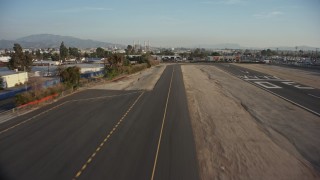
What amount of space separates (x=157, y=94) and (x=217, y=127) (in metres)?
20.4

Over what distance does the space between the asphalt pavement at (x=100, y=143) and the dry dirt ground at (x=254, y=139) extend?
1385mm

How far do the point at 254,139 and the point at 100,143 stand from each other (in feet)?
38.9

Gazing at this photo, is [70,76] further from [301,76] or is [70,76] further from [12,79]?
[301,76]

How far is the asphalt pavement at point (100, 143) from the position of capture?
17.3 metres

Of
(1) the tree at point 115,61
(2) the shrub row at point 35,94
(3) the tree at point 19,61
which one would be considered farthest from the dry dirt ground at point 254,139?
(3) the tree at point 19,61

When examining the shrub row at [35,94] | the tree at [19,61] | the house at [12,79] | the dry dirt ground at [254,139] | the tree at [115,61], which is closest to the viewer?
the dry dirt ground at [254,139]

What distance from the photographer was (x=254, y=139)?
79.1 feet

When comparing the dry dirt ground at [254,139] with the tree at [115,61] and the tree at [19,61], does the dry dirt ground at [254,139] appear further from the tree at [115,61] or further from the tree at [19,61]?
A: the tree at [19,61]

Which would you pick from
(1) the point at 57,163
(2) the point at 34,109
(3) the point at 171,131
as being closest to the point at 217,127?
(3) the point at 171,131

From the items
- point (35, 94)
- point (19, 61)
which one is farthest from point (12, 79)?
point (19, 61)

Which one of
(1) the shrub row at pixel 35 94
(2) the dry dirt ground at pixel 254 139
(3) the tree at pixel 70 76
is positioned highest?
(3) the tree at pixel 70 76

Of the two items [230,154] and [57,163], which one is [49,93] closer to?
[57,163]

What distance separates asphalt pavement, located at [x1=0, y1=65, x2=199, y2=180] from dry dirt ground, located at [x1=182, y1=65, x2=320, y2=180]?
1385mm

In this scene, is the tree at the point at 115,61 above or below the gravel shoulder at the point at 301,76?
above
